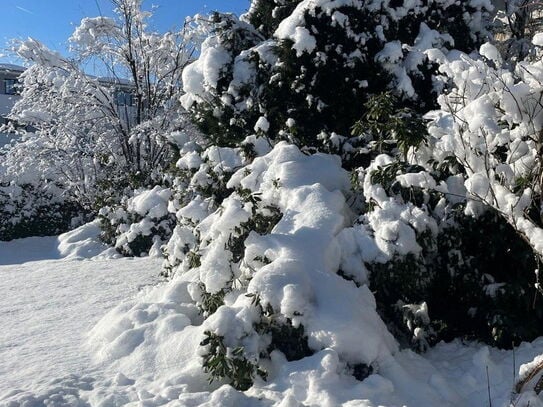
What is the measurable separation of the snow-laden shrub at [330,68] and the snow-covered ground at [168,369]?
2371 mm

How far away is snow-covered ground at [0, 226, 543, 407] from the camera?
3.69m

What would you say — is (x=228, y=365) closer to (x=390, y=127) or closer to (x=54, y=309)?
(x=390, y=127)

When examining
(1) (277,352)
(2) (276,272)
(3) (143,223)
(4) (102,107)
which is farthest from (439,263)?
(4) (102,107)

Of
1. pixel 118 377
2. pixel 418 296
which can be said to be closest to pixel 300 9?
pixel 418 296

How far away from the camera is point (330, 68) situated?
6465mm

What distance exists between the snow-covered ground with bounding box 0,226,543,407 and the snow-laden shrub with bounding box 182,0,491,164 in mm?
2371

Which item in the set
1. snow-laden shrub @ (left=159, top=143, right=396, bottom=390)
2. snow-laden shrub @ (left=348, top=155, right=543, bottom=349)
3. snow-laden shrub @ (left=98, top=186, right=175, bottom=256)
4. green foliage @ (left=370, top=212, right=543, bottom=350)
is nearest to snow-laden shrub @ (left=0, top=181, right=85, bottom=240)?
snow-laden shrub @ (left=98, top=186, right=175, bottom=256)

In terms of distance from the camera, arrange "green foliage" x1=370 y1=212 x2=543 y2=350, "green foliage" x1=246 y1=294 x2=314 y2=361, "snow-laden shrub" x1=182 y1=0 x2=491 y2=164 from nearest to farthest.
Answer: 1. "green foliage" x1=246 y1=294 x2=314 y2=361
2. "green foliage" x1=370 y1=212 x2=543 y2=350
3. "snow-laden shrub" x1=182 y1=0 x2=491 y2=164

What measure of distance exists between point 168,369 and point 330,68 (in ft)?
12.8

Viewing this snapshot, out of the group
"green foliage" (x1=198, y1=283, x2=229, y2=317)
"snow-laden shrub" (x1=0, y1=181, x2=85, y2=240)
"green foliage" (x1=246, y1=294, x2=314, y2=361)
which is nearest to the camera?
"green foliage" (x1=246, y1=294, x2=314, y2=361)

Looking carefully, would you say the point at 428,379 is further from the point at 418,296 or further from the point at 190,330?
the point at 190,330

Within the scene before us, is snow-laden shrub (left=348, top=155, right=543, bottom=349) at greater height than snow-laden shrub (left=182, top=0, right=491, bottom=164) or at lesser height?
lesser

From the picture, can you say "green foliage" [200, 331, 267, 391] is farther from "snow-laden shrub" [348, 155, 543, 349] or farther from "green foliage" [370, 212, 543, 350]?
"green foliage" [370, 212, 543, 350]

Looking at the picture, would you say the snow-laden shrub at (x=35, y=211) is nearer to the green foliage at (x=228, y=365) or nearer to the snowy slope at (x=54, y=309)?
the snowy slope at (x=54, y=309)
